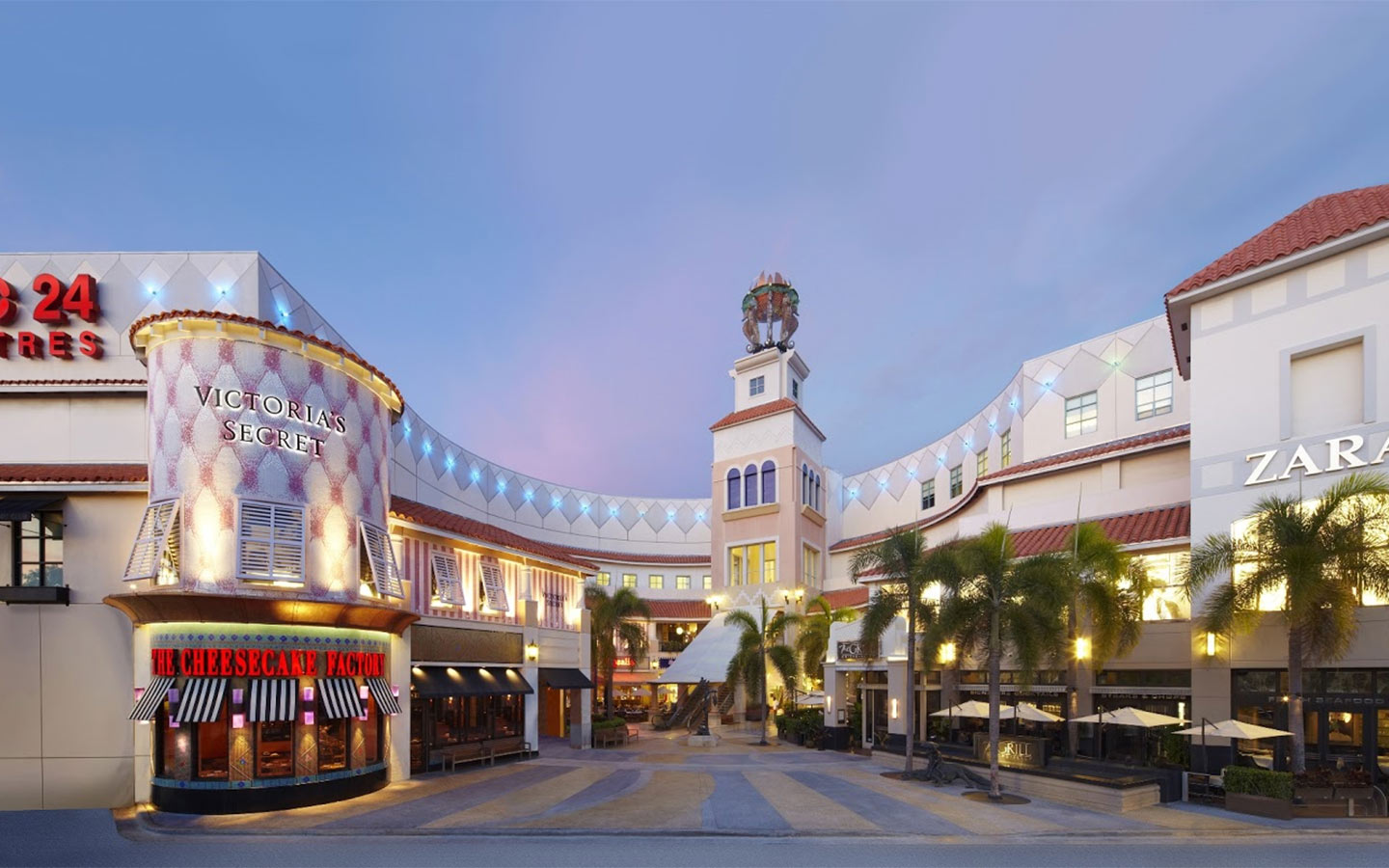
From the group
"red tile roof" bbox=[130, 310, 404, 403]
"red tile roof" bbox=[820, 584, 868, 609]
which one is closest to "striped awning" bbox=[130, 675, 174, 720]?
"red tile roof" bbox=[130, 310, 404, 403]

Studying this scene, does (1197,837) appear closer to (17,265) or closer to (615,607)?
(615,607)

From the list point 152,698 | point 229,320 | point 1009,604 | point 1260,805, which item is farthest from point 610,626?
point 1260,805

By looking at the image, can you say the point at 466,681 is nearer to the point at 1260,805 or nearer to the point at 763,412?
the point at 1260,805

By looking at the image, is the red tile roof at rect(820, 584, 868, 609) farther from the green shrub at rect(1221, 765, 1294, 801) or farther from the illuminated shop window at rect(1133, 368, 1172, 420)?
the green shrub at rect(1221, 765, 1294, 801)

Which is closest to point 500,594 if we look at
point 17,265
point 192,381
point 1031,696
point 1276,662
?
point 192,381

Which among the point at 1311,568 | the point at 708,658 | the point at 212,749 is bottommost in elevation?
the point at 708,658

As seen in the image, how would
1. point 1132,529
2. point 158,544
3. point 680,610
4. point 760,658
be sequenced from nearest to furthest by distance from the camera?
point 158,544 < point 1132,529 < point 760,658 < point 680,610

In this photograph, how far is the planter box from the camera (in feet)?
57.8

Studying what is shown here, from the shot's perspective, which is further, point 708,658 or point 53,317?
point 708,658

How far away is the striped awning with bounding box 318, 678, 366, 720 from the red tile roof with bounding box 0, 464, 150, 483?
669 cm

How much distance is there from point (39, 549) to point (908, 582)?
23545 mm

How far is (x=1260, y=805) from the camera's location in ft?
59.2

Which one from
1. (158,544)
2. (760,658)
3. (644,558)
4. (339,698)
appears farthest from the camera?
(644,558)

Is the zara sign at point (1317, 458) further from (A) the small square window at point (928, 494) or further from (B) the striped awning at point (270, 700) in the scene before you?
(A) the small square window at point (928, 494)
